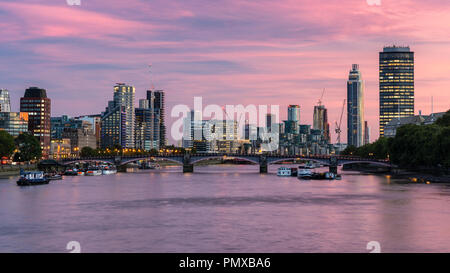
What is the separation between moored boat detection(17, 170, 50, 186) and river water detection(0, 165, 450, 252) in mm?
18490

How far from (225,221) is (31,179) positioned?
73.6 m

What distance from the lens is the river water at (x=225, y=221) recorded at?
53.5 metres

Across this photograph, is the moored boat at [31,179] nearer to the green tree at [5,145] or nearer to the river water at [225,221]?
the river water at [225,221]

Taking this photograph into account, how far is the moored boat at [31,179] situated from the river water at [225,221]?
18.5m

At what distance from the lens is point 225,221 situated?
226 ft

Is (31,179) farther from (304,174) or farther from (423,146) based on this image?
(423,146)

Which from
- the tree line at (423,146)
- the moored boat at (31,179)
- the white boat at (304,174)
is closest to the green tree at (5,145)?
the moored boat at (31,179)

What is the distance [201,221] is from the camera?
6881 cm

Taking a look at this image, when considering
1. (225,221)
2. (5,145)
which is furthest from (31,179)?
(225,221)

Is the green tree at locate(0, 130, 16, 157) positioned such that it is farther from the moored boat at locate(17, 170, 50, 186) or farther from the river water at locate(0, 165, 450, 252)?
the river water at locate(0, 165, 450, 252)
